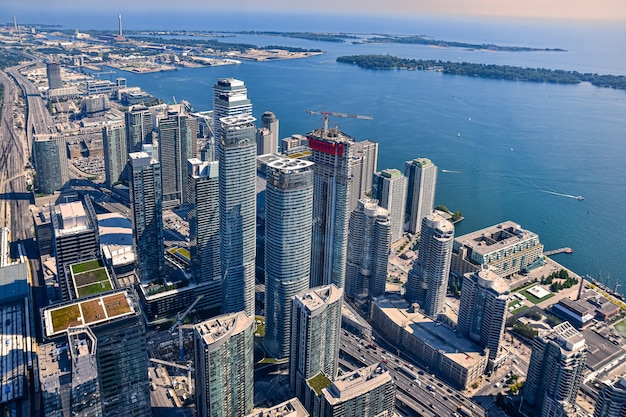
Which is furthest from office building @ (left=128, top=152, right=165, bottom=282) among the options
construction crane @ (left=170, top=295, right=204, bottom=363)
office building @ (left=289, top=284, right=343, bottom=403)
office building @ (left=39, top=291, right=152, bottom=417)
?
office building @ (left=39, top=291, right=152, bottom=417)

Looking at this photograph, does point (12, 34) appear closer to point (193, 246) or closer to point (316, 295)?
point (193, 246)

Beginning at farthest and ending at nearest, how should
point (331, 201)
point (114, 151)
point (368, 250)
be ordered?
point (114, 151) < point (368, 250) < point (331, 201)

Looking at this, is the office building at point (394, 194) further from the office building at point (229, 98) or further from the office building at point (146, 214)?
the office building at point (146, 214)

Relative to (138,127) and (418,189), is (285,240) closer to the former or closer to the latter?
(418,189)

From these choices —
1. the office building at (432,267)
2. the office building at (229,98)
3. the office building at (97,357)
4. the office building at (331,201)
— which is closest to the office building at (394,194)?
the office building at (432,267)

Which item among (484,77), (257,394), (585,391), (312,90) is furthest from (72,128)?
(484,77)

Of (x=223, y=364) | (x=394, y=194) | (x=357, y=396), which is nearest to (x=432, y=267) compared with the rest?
(x=394, y=194)

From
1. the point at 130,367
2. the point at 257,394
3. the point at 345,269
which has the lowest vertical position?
the point at 257,394
